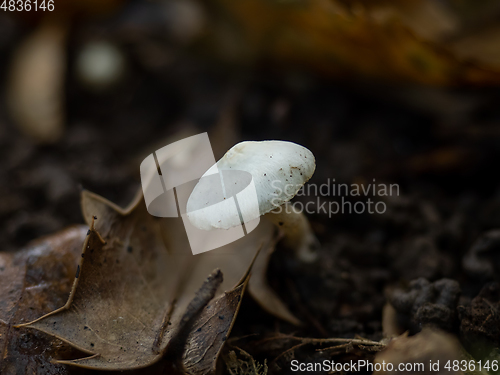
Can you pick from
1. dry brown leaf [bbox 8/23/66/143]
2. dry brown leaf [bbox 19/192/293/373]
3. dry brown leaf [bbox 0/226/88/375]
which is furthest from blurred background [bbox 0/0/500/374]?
dry brown leaf [bbox 0/226/88/375]

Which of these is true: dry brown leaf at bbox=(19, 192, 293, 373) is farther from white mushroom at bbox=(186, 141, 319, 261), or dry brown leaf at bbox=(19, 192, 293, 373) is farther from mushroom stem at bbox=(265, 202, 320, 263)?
white mushroom at bbox=(186, 141, 319, 261)

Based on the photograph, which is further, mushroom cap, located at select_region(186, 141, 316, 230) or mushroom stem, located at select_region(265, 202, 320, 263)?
mushroom stem, located at select_region(265, 202, 320, 263)

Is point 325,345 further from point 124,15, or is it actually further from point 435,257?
point 124,15

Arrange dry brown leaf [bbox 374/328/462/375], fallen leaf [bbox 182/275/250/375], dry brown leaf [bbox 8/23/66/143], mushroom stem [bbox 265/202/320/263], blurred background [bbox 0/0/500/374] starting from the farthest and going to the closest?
dry brown leaf [bbox 8/23/66/143]
blurred background [bbox 0/0/500/374]
mushroom stem [bbox 265/202/320/263]
fallen leaf [bbox 182/275/250/375]
dry brown leaf [bbox 374/328/462/375]

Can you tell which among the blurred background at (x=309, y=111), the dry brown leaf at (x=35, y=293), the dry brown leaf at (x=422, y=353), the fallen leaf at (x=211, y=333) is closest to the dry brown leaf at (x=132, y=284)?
the fallen leaf at (x=211, y=333)

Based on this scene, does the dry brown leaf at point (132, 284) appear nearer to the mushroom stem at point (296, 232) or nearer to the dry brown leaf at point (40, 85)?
the mushroom stem at point (296, 232)

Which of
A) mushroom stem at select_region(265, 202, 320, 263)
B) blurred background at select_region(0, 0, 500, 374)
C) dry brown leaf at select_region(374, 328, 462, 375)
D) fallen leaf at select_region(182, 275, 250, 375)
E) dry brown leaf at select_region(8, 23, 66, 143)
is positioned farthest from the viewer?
dry brown leaf at select_region(8, 23, 66, 143)

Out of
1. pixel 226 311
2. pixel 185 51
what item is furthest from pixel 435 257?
pixel 185 51

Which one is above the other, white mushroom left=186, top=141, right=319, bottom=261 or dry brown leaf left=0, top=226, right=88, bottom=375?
white mushroom left=186, top=141, right=319, bottom=261
